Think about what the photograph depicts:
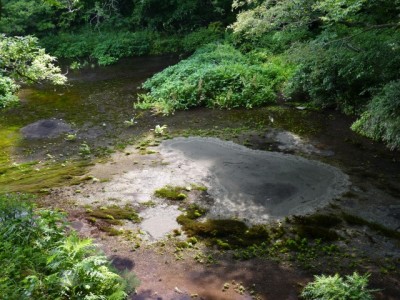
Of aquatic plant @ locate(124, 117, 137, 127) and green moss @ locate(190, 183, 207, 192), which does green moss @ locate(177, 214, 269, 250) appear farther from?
aquatic plant @ locate(124, 117, 137, 127)

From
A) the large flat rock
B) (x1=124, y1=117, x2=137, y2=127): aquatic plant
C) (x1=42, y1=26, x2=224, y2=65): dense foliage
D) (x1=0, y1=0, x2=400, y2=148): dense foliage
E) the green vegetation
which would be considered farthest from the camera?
(x1=42, y1=26, x2=224, y2=65): dense foliage

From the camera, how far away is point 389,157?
9.27 meters

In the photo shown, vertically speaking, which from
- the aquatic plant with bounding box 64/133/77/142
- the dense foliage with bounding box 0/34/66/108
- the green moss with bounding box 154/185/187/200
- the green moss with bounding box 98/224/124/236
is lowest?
the green moss with bounding box 154/185/187/200

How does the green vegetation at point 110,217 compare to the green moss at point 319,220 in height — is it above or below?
above

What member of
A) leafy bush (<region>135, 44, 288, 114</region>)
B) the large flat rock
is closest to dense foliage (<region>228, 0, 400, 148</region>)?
leafy bush (<region>135, 44, 288, 114</region>)

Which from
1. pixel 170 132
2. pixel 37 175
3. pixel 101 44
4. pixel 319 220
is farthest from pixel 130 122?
pixel 101 44

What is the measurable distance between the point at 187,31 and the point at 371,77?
16.8 metres

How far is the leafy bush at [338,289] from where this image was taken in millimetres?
4886

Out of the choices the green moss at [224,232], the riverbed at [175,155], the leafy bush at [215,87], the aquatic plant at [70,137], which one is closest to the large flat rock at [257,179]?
the riverbed at [175,155]

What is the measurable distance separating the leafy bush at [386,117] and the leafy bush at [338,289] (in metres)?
5.14

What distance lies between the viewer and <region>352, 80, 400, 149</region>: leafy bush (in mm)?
9102

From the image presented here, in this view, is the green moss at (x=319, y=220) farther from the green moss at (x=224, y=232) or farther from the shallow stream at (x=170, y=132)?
the green moss at (x=224, y=232)

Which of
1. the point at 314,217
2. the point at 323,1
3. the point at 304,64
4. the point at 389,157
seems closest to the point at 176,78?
the point at 304,64

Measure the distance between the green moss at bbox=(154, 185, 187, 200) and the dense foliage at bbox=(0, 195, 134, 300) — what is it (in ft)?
7.93
